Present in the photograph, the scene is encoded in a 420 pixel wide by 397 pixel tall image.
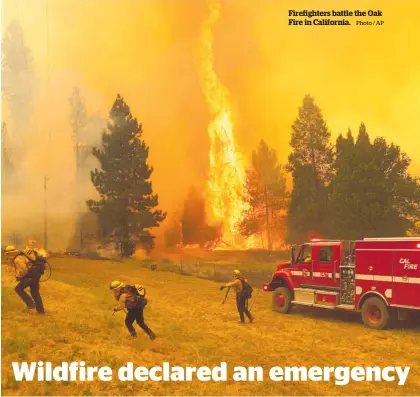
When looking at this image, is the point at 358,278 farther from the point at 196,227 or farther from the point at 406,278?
the point at 196,227

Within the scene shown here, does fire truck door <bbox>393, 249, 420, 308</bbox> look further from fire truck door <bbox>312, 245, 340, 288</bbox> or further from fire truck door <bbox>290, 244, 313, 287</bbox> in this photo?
fire truck door <bbox>290, 244, 313, 287</bbox>

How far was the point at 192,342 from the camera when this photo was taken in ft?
39.9

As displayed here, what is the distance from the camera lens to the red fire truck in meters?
13.6

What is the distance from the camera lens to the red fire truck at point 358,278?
13.6 meters

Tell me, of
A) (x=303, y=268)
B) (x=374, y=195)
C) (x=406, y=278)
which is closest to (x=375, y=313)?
(x=406, y=278)

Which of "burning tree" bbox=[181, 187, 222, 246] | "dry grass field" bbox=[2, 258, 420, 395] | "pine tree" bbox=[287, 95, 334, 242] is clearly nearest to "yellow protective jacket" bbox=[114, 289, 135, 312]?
"dry grass field" bbox=[2, 258, 420, 395]

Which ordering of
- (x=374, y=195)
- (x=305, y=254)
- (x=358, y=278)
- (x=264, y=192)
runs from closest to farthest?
(x=358, y=278) < (x=305, y=254) < (x=374, y=195) < (x=264, y=192)

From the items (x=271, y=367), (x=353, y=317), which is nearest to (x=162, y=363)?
(x=271, y=367)

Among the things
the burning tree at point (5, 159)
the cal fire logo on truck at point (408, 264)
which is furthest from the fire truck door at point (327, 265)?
the burning tree at point (5, 159)

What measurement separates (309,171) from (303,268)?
75.1 feet

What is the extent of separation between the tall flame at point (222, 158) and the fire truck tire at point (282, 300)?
A: 29.6m

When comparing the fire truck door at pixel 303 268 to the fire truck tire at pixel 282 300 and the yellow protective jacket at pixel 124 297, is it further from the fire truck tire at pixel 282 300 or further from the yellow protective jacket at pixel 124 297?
the yellow protective jacket at pixel 124 297

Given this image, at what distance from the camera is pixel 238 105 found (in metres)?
51.2

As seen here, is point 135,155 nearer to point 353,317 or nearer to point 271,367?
point 353,317
